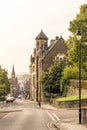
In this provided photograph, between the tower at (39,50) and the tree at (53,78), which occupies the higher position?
the tower at (39,50)

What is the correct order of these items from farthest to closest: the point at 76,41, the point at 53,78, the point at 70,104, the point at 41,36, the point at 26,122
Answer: the point at 41,36 < the point at 53,78 < the point at 70,104 < the point at 76,41 < the point at 26,122

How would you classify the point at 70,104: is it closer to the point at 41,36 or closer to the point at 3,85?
the point at 3,85

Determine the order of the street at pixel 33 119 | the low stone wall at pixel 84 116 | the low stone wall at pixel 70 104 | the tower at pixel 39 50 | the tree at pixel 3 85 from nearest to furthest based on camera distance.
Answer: the street at pixel 33 119 < the low stone wall at pixel 84 116 < the low stone wall at pixel 70 104 < the tree at pixel 3 85 < the tower at pixel 39 50

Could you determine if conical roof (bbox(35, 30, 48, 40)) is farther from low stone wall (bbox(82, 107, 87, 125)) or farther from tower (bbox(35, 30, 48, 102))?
low stone wall (bbox(82, 107, 87, 125))

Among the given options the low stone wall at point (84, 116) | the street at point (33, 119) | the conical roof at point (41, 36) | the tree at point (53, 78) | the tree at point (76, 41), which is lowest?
the street at point (33, 119)

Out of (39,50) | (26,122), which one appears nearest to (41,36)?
(39,50)

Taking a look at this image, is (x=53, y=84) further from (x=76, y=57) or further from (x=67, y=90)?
(x=76, y=57)

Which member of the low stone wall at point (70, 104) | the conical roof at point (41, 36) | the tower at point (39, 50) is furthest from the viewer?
the conical roof at point (41, 36)

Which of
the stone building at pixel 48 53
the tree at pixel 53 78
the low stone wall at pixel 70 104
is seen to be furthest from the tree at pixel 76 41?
the stone building at pixel 48 53

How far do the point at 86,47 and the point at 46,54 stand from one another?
2271 inches

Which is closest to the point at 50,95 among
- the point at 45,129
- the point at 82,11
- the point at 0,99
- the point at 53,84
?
the point at 53,84

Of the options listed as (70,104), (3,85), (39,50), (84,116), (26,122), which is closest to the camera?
(84,116)

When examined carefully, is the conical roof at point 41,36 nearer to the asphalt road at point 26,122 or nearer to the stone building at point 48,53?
the stone building at point 48,53

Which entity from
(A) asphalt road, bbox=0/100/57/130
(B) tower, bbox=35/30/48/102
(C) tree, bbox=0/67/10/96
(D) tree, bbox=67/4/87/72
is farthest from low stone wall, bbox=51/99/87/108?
(B) tower, bbox=35/30/48/102
